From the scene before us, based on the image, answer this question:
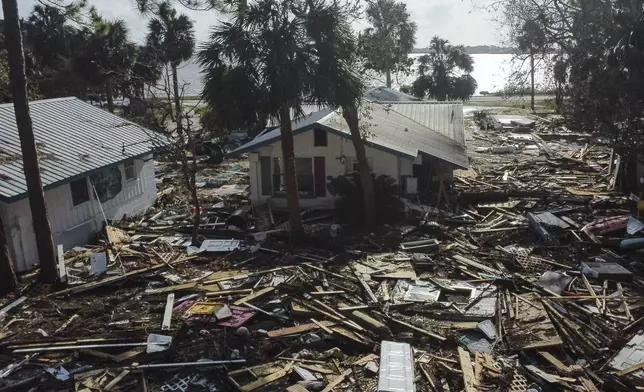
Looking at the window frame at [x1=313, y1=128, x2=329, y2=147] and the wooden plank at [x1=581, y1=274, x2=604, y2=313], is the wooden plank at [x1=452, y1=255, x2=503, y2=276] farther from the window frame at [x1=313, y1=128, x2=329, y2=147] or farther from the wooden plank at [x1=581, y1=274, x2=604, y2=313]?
the window frame at [x1=313, y1=128, x2=329, y2=147]

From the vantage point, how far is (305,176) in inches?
882

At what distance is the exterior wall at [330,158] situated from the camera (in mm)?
21641

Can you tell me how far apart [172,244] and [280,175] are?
6.21m

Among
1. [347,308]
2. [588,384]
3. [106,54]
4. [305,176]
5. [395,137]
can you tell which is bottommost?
[588,384]

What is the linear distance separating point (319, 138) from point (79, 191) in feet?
30.1

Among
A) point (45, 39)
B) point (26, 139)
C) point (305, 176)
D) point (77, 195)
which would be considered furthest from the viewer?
point (45, 39)

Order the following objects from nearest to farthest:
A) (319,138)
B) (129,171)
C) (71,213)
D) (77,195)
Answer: (71,213)
(77,195)
(129,171)
(319,138)

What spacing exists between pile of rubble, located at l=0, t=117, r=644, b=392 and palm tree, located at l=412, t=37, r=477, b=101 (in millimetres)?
28864

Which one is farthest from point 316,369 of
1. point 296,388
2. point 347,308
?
point 347,308

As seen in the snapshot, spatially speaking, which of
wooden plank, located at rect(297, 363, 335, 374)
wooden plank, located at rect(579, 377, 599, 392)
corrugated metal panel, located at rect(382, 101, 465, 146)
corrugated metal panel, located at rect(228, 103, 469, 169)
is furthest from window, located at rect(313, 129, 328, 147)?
wooden plank, located at rect(579, 377, 599, 392)

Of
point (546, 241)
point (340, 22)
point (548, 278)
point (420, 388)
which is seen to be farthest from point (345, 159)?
point (420, 388)

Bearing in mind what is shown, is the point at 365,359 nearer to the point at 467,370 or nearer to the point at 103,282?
the point at 467,370

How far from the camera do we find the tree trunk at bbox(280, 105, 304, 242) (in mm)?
16516

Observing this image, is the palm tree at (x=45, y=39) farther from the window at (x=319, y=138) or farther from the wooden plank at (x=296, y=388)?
the wooden plank at (x=296, y=388)
